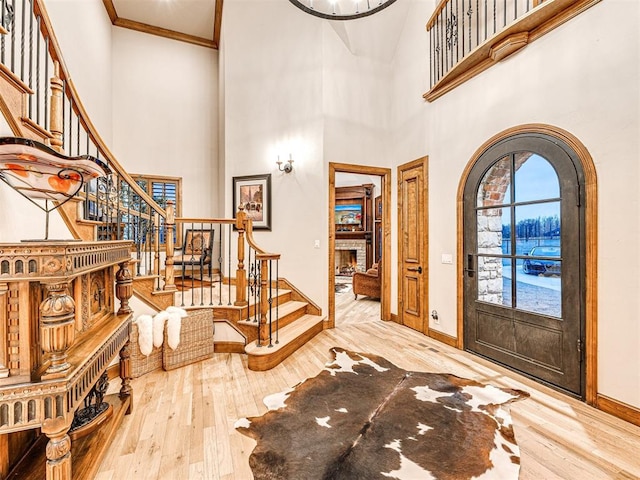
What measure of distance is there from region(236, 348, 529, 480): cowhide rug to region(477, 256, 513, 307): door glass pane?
37.4 inches

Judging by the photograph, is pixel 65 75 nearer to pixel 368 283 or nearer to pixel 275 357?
pixel 275 357

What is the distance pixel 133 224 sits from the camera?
3664 millimetres

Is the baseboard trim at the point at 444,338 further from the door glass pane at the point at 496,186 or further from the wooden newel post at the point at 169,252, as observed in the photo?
the wooden newel post at the point at 169,252

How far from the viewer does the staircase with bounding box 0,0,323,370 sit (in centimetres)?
189

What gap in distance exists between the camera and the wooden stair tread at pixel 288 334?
309 centimetres

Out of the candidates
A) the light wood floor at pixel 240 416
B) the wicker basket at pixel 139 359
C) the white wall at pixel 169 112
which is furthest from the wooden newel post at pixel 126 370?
the white wall at pixel 169 112

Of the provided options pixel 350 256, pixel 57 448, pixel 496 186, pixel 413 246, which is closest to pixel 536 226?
pixel 496 186

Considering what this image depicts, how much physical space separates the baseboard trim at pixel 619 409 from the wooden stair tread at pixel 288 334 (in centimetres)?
277

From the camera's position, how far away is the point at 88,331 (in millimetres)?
1602

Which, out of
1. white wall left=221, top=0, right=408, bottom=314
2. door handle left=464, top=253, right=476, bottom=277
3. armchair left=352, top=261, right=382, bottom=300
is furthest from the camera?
armchair left=352, top=261, right=382, bottom=300

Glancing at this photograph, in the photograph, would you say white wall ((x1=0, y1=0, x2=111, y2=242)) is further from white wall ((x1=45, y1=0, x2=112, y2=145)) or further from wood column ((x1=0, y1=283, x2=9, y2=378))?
wood column ((x1=0, y1=283, x2=9, y2=378))

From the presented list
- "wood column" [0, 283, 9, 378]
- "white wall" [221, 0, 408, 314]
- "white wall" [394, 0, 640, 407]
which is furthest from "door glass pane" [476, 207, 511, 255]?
"wood column" [0, 283, 9, 378]

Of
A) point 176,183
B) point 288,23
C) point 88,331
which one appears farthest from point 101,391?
point 288,23

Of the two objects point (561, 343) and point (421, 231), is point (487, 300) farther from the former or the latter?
point (421, 231)
